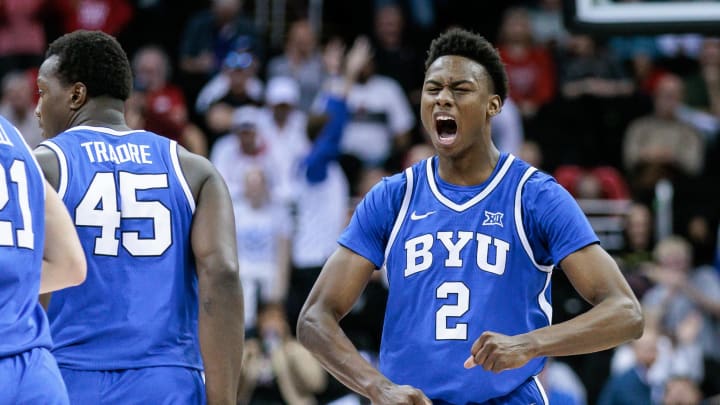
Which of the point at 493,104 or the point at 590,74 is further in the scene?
the point at 590,74

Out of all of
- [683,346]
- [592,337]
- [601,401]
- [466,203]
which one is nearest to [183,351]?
[466,203]

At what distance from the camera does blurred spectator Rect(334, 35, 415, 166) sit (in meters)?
13.8

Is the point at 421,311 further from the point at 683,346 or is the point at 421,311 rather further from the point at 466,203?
the point at 683,346

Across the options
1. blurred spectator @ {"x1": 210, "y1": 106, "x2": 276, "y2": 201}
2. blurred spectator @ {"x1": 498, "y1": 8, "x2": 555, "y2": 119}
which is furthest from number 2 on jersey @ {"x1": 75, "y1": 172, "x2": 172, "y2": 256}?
blurred spectator @ {"x1": 498, "y1": 8, "x2": 555, "y2": 119}

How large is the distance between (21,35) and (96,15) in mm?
1120

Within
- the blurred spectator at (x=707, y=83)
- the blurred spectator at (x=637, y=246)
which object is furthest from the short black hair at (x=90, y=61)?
the blurred spectator at (x=707, y=83)

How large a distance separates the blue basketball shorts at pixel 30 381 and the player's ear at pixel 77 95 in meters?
1.40

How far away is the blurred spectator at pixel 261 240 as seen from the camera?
12336 millimetres

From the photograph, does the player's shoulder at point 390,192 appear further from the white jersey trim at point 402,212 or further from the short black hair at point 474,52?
the short black hair at point 474,52

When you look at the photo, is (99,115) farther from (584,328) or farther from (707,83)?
(707,83)

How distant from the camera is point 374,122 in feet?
45.5

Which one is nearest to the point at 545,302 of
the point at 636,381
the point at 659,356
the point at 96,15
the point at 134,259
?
the point at 134,259

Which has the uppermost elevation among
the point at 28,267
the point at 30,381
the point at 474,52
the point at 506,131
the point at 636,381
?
the point at 474,52

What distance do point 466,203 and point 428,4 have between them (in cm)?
1143
